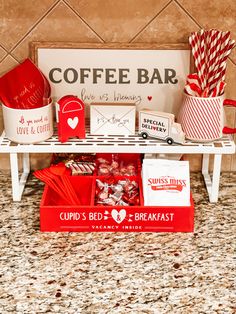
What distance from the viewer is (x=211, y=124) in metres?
1.50

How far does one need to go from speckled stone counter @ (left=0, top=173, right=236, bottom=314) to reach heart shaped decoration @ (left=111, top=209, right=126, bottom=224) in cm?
5

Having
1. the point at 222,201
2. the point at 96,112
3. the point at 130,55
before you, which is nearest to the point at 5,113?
the point at 96,112

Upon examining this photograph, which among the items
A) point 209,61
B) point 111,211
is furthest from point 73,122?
point 209,61

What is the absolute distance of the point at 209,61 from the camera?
1477 mm

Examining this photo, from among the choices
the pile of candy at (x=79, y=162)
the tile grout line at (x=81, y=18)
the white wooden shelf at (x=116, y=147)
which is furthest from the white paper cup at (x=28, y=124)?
the tile grout line at (x=81, y=18)

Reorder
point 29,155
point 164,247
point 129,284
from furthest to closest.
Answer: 1. point 29,155
2. point 164,247
3. point 129,284

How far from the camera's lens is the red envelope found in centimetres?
152

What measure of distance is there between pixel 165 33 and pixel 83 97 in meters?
0.29

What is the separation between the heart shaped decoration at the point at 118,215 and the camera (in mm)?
1419

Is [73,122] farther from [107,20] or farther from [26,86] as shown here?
[107,20]

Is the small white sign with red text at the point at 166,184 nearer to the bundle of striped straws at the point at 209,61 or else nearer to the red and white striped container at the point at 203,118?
the red and white striped container at the point at 203,118

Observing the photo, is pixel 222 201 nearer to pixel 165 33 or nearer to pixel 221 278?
pixel 221 278

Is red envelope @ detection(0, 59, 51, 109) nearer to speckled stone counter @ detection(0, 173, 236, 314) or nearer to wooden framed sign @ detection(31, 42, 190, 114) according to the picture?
wooden framed sign @ detection(31, 42, 190, 114)

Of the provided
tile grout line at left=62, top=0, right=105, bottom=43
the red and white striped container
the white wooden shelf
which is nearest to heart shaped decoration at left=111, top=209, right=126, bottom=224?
the white wooden shelf
